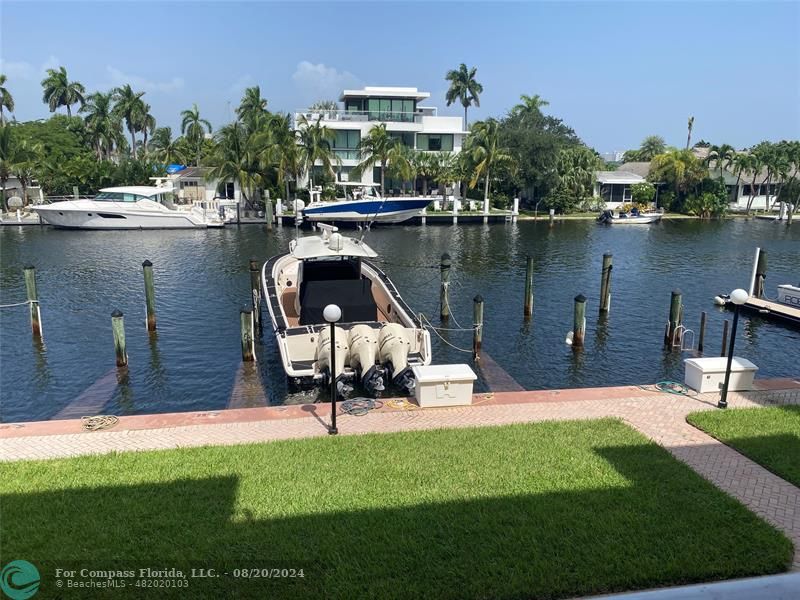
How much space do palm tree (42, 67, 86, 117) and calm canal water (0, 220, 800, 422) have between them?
41769 millimetres

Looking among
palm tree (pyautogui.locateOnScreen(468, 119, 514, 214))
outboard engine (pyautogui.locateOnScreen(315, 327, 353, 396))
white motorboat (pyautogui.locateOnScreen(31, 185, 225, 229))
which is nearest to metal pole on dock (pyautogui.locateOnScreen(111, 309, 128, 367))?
outboard engine (pyautogui.locateOnScreen(315, 327, 353, 396))

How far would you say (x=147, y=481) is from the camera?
8742mm

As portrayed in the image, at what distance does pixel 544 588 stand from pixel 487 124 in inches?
2329

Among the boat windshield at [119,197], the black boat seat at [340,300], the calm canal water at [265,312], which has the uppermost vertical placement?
the boat windshield at [119,197]

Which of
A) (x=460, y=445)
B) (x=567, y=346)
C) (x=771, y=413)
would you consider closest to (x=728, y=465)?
(x=771, y=413)

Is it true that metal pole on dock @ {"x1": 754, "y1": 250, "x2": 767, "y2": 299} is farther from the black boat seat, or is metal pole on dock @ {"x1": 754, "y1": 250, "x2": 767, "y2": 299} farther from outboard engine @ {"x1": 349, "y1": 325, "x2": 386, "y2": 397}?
outboard engine @ {"x1": 349, "y1": 325, "x2": 386, "y2": 397}

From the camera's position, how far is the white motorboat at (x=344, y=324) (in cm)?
1469

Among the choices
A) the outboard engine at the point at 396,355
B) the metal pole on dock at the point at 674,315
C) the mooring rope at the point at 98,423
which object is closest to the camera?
the mooring rope at the point at 98,423

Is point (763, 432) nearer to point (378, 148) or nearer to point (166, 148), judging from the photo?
point (378, 148)

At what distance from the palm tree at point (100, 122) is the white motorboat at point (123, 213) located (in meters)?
24.9

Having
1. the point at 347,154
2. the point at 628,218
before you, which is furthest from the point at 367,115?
the point at 628,218

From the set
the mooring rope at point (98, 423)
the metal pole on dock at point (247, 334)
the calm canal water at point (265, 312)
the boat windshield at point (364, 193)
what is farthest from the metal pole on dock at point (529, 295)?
the boat windshield at point (364, 193)

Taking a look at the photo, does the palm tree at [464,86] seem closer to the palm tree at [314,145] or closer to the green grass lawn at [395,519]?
the palm tree at [314,145]

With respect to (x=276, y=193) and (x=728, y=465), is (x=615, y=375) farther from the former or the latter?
(x=276, y=193)
